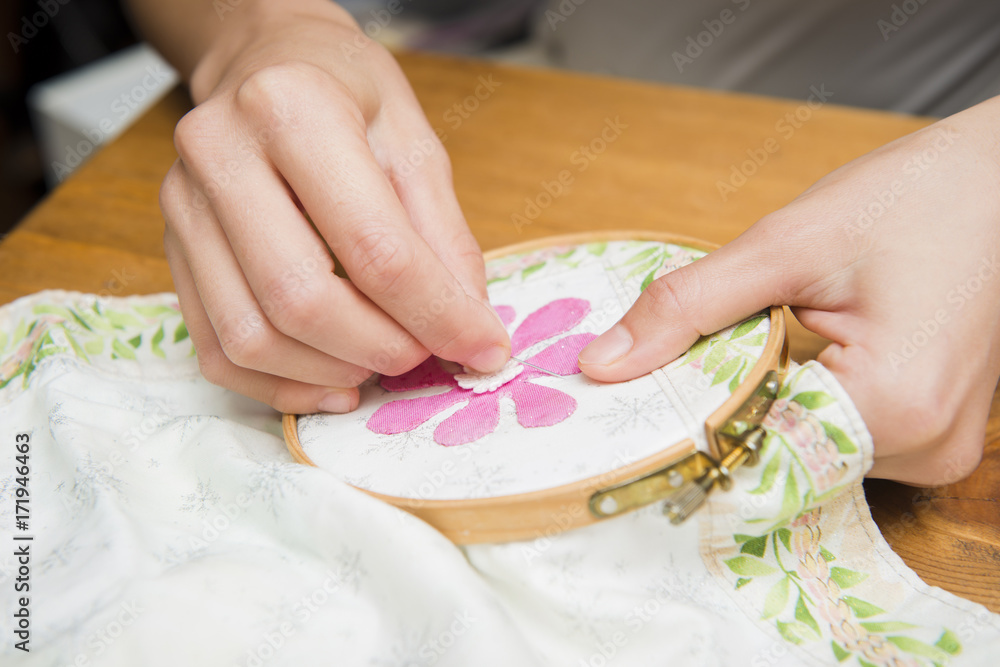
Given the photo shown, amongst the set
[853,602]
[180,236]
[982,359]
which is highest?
[180,236]

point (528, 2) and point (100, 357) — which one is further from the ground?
point (528, 2)

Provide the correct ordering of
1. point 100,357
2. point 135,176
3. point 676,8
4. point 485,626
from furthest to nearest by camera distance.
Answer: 1. point 676,8
2. point 135,176
3. point 100,357
4. point 485,626

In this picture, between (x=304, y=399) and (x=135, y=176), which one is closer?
(x=304, y=399)

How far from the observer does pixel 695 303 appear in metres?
0.94

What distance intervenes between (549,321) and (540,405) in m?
0.23

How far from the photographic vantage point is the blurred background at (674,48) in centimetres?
192

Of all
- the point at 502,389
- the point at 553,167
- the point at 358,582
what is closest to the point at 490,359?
the point at 502,389

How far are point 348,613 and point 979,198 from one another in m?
0.99

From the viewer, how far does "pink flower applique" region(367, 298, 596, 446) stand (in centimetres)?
96

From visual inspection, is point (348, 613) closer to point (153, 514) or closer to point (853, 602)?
point (153, 514)

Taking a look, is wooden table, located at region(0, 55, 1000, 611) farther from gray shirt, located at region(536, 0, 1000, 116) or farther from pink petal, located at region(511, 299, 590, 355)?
pink petal, located at region(511, 299, 590, 355)

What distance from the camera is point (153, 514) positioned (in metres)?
0.96

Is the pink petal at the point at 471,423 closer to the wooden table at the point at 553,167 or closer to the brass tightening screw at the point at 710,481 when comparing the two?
the brass tightening screw at the point at 710,481

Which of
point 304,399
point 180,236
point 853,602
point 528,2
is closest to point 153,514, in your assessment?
point 304,399
